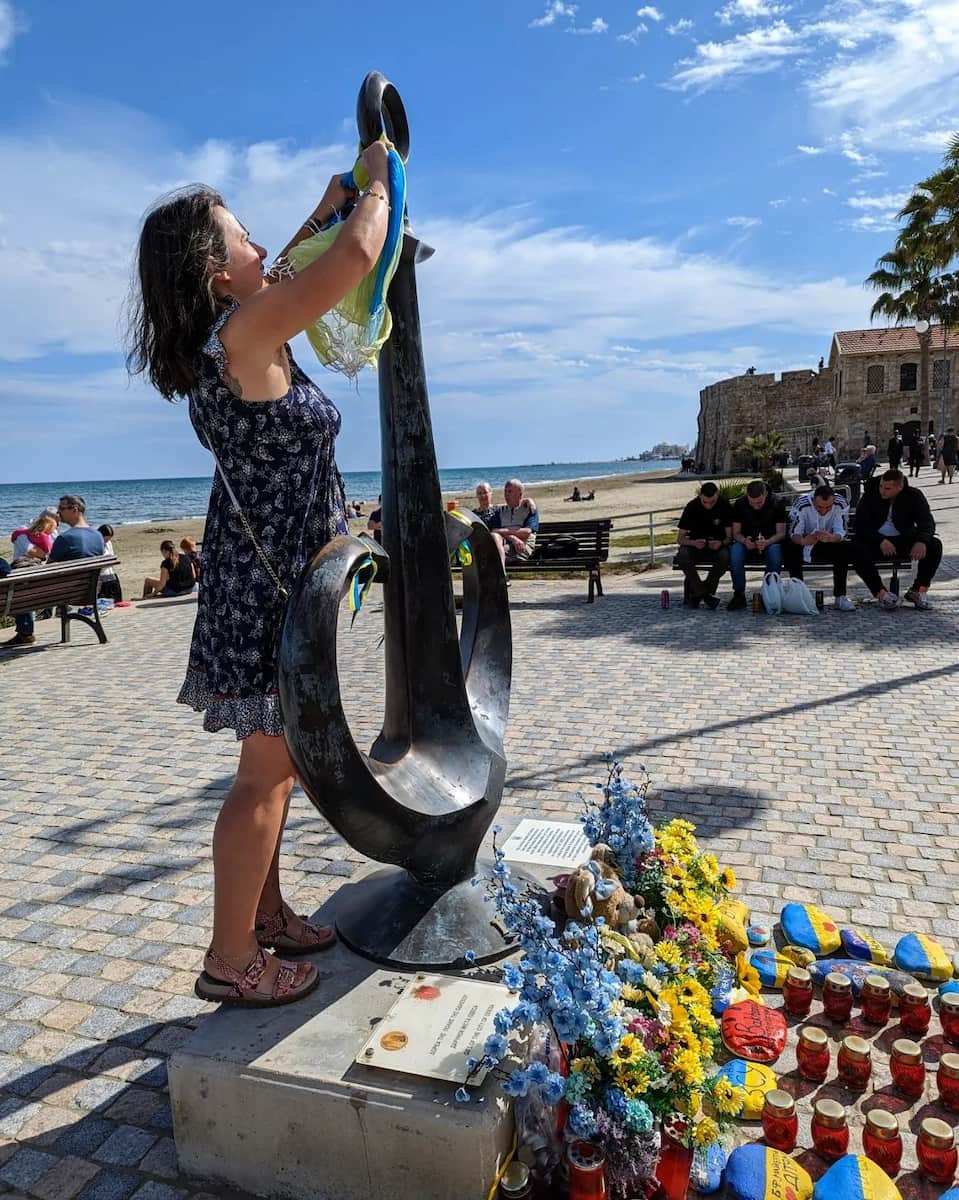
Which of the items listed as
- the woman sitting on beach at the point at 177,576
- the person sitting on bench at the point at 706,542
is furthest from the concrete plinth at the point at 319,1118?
the woman sitting on beach at the point at 177,576

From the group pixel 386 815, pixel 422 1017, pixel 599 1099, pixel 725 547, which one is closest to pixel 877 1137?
pixel 599 1099

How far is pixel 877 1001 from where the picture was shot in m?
2.58

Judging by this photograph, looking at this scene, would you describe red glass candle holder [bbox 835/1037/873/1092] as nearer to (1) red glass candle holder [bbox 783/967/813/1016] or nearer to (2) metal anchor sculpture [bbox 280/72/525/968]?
(1) red glass candle holder [bbox 783/967/813/1016]

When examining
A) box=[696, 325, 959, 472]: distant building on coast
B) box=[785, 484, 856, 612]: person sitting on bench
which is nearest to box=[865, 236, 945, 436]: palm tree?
box=[696, 325, 959, 472]: distant building on coast

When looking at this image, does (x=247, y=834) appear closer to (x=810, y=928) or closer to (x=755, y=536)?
(x=810, y=928)

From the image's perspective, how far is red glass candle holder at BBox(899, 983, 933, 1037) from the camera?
8.26 ft

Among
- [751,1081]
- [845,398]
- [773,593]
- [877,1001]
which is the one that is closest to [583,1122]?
[751,1081]

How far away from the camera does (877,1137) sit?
6.65 feet

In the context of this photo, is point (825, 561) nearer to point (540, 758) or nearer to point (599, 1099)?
point (540, 758)

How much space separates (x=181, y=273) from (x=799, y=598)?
325 inches

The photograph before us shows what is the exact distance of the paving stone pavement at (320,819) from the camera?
256 cm

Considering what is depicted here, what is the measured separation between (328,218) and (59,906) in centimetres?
295

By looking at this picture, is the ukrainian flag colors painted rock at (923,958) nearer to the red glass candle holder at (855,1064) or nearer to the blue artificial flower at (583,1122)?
the red glass candle holder at (855,1064)

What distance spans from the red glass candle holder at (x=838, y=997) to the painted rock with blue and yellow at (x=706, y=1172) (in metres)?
0.72
